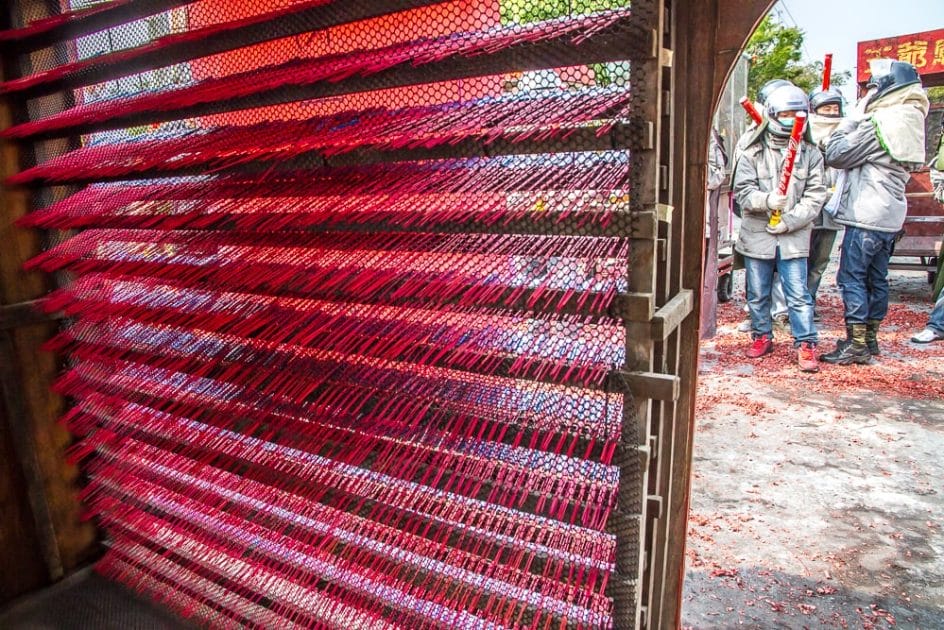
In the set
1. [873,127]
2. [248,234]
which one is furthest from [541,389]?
[873,127]

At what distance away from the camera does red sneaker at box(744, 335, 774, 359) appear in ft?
21.7

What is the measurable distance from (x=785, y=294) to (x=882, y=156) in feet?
5.11

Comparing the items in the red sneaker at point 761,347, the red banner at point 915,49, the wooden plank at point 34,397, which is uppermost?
the red banner at point 915,49

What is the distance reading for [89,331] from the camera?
2.71 m

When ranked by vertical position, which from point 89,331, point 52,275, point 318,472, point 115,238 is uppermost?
point 115,238

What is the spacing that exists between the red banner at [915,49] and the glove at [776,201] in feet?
35.3

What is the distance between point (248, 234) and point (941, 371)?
6.21 m

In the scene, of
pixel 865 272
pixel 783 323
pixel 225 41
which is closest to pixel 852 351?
pixel 865 272

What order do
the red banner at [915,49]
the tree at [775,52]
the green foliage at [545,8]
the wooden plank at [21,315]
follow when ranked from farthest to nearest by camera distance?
the tree at [775,52] → the red banner at [915,49] → the wooden plank at [21,315] → the green foliage at [545,8]

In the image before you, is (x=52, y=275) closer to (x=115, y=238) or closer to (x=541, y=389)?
(x=115, y=238)

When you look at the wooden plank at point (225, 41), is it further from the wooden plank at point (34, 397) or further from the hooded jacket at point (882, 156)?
the hooded jacket at point (882, 156)

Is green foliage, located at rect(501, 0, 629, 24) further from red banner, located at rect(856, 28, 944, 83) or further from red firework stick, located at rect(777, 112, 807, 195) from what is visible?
red banner, located at rect(856, 28, 944, 83)

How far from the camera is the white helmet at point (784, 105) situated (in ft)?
19.2

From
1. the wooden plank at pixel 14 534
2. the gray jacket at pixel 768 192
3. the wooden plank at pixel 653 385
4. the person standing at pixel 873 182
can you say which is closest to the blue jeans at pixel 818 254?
the person standing at pixel 873 182
